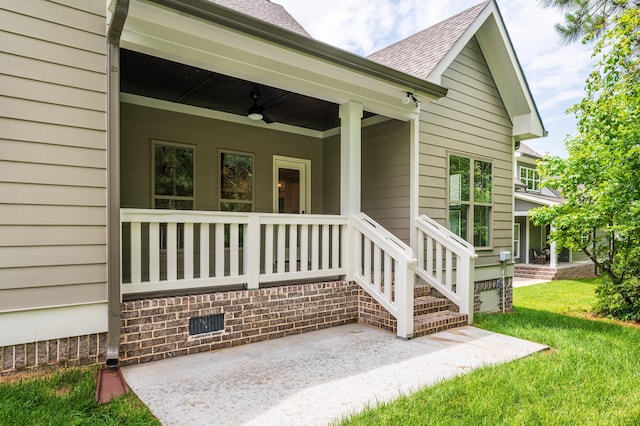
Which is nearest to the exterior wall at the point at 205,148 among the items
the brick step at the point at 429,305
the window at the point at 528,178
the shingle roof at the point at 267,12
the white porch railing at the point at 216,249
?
the white porch railing at the point at 216,249

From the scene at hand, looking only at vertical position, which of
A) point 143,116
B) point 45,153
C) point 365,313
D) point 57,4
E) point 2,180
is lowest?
point 365,313

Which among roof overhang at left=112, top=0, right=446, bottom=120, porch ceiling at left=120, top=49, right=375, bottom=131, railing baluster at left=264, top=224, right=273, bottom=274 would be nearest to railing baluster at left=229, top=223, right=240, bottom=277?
railing baluster at left=264, top=224, right=273, bottom=274

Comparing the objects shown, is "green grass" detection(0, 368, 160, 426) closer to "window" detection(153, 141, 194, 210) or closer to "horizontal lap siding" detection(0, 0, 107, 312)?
"horizontal lap siding" detection(0, 0, 107, 312)

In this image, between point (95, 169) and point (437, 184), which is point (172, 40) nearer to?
point (95, 169)

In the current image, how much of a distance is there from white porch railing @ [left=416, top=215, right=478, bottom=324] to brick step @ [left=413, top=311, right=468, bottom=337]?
19cm

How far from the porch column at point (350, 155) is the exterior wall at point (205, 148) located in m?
2.12

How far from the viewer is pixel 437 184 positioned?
21.3ft

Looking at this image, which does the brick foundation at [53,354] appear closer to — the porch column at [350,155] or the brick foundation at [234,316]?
the brick foundation at [234,316]

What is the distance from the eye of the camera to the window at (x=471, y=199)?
22.3 ft

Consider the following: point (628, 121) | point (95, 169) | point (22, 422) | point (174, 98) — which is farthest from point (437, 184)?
point (22, 422)

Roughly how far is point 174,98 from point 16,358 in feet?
13.0

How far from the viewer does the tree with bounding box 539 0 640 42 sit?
23.6ft

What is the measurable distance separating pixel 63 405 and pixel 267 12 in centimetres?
702

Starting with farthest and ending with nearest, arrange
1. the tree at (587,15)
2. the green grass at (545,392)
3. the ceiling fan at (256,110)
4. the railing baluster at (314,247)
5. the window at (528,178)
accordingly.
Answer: the window at (528,178), the tree at (587,15), the ceiling fan at (256,110), the railing baluster at (314,247), the green grass at (545,392)
